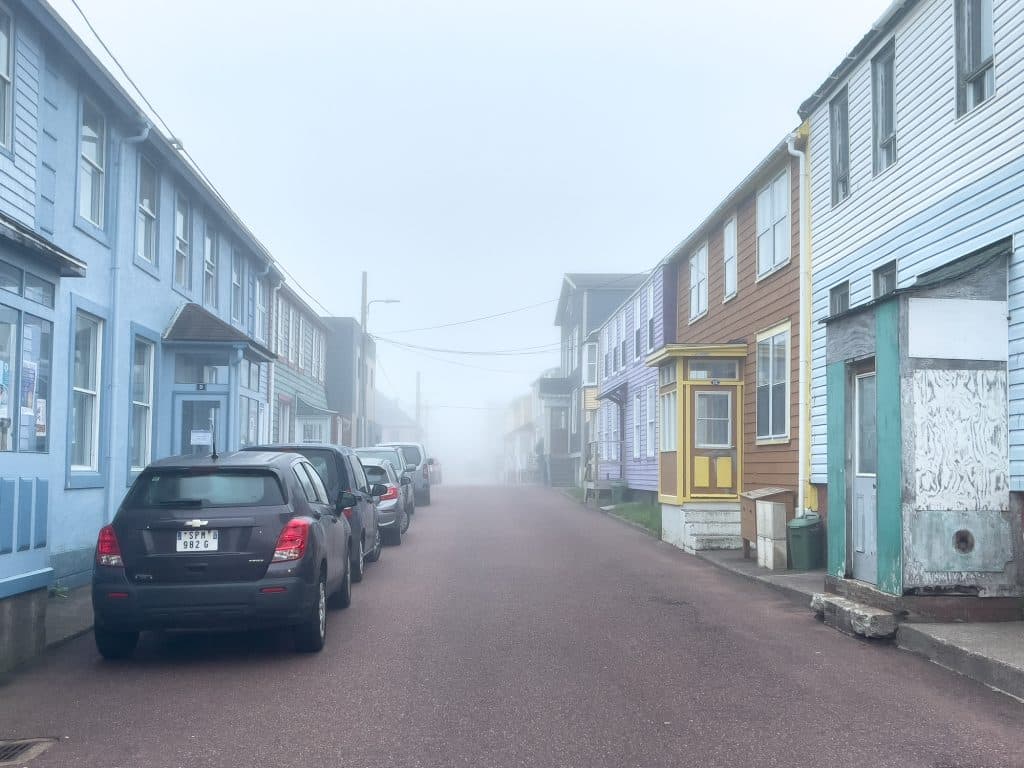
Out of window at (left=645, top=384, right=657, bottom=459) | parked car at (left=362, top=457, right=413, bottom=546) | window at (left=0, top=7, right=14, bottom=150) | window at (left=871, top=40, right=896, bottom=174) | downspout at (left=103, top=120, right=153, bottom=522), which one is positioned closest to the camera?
window at (left=0, top=7, right=14, bottom=150)

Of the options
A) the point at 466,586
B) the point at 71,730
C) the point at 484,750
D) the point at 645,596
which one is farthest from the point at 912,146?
the point at 71,730

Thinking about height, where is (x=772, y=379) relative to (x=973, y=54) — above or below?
below

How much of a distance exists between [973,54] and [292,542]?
28.1 feet

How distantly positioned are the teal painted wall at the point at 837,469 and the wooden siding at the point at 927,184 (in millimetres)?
1744

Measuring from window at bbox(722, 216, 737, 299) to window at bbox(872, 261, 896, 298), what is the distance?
6.54 meters

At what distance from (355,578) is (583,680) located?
20.7 feet

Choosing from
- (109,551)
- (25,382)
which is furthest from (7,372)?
(109,551)

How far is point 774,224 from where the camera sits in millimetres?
18172

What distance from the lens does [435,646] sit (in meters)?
9.28

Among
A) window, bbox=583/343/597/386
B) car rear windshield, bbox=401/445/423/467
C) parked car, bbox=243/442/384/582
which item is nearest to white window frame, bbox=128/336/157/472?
parked car, bbox=243/442/384/582

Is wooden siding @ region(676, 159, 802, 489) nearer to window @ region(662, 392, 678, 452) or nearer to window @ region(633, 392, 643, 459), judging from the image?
window @ region(662, 392, 678, 452)

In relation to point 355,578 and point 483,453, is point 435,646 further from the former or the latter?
point 483,453

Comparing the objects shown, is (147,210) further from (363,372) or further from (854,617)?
(363,372)

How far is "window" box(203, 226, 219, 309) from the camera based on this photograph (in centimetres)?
1992
